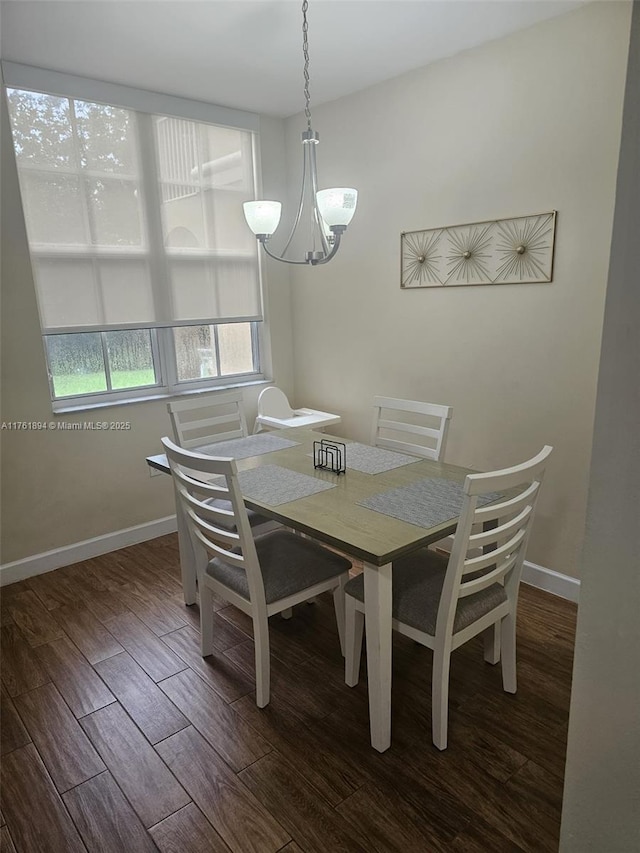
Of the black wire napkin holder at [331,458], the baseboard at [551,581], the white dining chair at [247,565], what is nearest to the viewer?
the white dining chair at [247,565]

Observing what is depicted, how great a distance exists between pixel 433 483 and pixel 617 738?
1349 mm

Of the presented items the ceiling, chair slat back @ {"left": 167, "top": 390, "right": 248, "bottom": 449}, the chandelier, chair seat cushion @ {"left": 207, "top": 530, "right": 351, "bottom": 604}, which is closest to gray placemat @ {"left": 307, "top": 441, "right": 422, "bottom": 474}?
chair seat cushion @ {"left": 207, "top": 530, "right": 351, "bottom": 604}

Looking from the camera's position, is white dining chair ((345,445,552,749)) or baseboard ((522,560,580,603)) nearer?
white dining chair ((345,445,552,749))

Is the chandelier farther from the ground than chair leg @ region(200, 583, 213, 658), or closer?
farther from the ground

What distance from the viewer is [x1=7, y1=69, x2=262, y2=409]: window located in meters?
2.79

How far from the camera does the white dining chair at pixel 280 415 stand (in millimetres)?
3488

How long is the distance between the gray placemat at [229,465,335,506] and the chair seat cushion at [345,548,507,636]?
0.38 m

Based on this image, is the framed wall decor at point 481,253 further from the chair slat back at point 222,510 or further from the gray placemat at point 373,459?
the chair slat back at point 222,510

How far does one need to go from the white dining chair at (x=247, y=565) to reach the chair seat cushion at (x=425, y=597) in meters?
0.19

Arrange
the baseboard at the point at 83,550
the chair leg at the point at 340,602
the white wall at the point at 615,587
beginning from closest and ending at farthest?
the white wall at the point at 615,587
the chair leg at the point at 340,602
the baseboard at the point at 83,550

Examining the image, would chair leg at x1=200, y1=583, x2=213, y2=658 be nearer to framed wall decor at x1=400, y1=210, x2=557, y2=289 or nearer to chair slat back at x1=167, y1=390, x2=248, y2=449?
chair slat back at x1=167, y1=390, x2=248, y2=449

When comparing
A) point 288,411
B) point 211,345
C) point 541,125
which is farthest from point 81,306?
point 541,125

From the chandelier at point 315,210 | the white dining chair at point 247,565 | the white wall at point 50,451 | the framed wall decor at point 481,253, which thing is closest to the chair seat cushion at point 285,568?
the white dining chair at point 247,565

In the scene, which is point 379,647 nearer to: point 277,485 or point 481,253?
point 277,485
